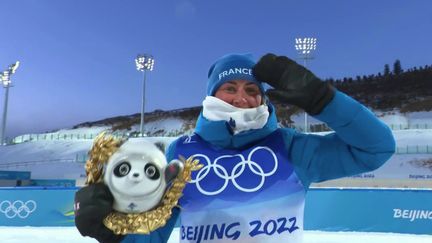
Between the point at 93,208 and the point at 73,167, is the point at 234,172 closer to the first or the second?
the point at 93,208

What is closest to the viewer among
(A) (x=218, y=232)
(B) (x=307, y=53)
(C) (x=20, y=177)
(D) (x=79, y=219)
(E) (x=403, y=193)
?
(D) (x=79, y=219)

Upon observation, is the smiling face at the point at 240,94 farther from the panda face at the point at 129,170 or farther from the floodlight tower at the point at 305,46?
the floodlight tower at the point at 305,46

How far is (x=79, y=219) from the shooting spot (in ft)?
5.39

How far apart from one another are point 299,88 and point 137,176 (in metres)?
0.70

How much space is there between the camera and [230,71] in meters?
2.17

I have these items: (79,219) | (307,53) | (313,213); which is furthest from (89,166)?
(307,53)

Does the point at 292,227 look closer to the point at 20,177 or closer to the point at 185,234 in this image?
the point at 185,234

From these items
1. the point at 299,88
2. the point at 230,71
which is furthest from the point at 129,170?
the point at 230,71

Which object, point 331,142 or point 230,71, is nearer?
point 331,142

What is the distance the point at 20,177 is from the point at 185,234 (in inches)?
705

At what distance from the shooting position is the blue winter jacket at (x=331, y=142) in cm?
174

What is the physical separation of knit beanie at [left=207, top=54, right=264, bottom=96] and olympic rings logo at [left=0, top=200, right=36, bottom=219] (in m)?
7.74

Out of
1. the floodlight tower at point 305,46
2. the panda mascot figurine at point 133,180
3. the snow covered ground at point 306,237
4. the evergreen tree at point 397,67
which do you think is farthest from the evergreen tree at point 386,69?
the panda mascot figurine at point 133,180

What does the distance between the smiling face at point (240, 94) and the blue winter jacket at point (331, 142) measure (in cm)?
12
